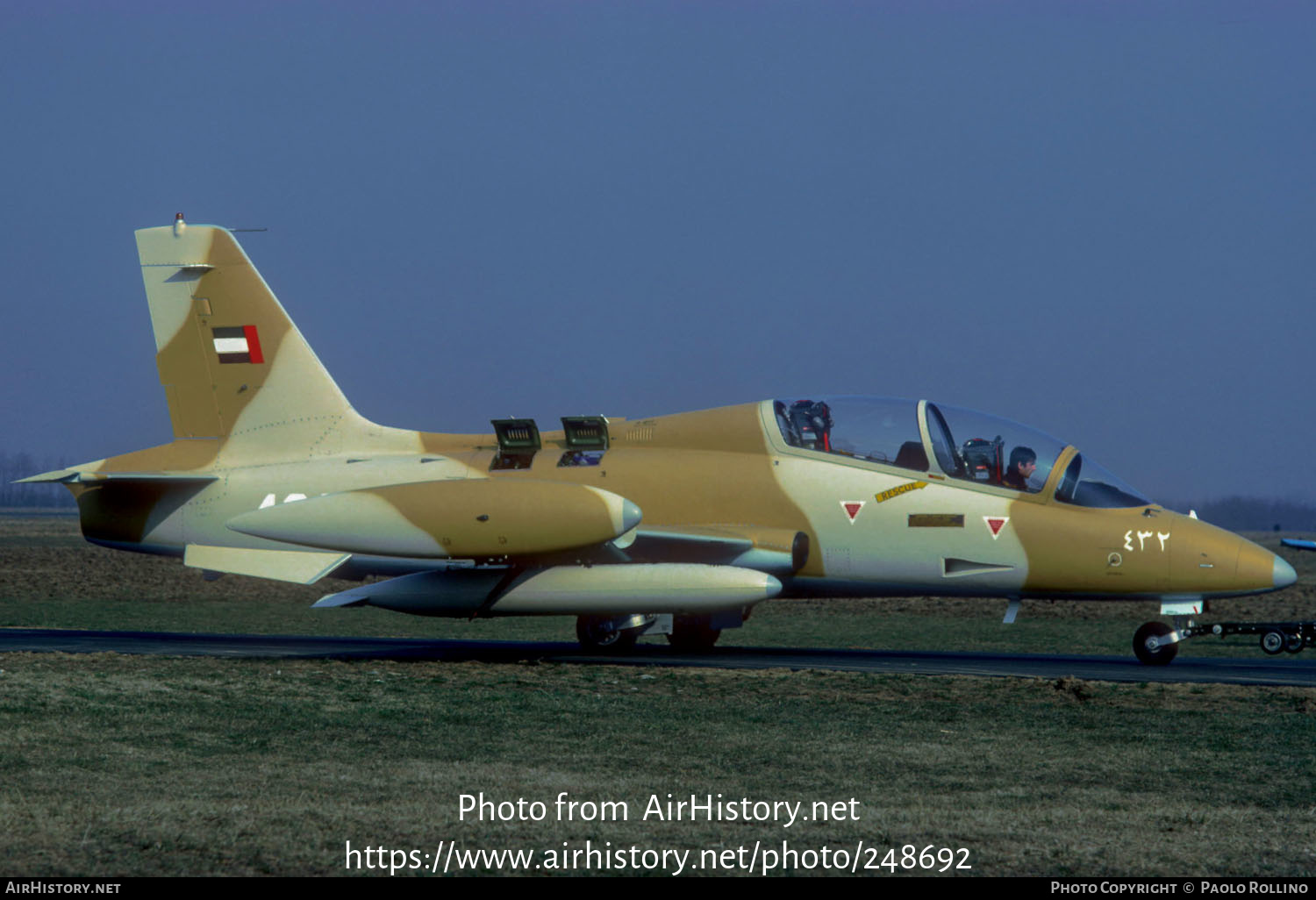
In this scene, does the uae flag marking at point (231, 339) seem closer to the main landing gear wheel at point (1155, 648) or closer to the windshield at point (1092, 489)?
the windshield at point (1092, 489)

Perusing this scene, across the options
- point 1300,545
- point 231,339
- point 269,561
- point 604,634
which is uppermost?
point 231,339

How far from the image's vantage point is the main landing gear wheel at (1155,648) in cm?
1695

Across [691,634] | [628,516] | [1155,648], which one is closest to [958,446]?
[1155,648]

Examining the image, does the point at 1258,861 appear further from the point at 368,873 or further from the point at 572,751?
the point at 572,751

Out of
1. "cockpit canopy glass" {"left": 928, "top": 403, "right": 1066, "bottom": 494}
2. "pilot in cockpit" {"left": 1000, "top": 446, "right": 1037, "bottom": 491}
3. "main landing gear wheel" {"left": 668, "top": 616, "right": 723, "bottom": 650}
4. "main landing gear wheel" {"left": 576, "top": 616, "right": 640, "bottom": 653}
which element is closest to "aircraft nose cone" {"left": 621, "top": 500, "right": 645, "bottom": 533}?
"main landing gear wheel" {"left": 576, "top": 616, "right": 640, "bottom": 653}

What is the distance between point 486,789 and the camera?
28.1 feet

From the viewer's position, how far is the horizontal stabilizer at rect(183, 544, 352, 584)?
59.0ft

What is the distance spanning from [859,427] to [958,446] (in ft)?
4.13

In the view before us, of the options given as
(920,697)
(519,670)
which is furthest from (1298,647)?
(519,670)

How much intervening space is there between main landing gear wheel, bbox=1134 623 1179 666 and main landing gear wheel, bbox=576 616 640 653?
6.26 m

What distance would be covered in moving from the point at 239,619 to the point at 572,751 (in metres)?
19.9

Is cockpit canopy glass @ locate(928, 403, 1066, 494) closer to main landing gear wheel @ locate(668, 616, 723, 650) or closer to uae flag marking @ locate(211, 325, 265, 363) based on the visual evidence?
main landing gear wheel @ locate(668, 616, 723, 650)

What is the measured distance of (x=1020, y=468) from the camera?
17.3m

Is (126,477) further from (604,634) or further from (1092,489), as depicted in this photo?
(1092,489)
